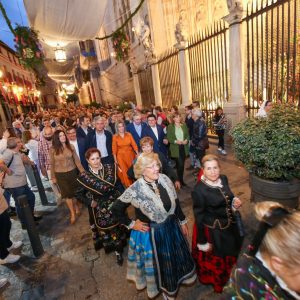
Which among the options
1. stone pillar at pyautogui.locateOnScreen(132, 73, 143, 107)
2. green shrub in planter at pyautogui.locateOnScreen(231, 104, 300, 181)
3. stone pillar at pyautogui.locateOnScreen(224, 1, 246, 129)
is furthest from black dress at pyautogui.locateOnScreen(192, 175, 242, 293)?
stone pillar at pyautogui.locateOnScreen(132, 73, 143, 107)

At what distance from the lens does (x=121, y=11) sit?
18438 mm

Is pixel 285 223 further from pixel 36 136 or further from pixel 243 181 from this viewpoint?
pixel 36 136

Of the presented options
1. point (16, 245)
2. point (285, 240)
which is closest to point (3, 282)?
point (16, 245)

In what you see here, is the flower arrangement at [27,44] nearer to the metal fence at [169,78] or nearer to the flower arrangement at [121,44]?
the metal fence at [169,78]

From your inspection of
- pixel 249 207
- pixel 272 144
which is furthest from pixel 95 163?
pixel 249 207

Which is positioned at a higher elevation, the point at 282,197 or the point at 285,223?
the point at 285,223

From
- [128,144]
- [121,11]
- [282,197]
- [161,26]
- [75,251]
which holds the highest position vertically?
[121,11]

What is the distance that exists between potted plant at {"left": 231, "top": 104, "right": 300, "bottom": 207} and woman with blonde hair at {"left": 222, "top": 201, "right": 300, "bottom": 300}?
1.95m

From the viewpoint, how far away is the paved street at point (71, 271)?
2727 millimetres

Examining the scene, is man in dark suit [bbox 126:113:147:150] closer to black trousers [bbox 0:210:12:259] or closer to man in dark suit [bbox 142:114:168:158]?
man in dark suit [bbox 142:114:168:158]

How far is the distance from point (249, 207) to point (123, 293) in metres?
2.67

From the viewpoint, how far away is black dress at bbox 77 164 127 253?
3029 millimetres

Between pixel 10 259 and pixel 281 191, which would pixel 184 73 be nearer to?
pixel 281 191

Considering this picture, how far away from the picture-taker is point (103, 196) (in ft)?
10.3
